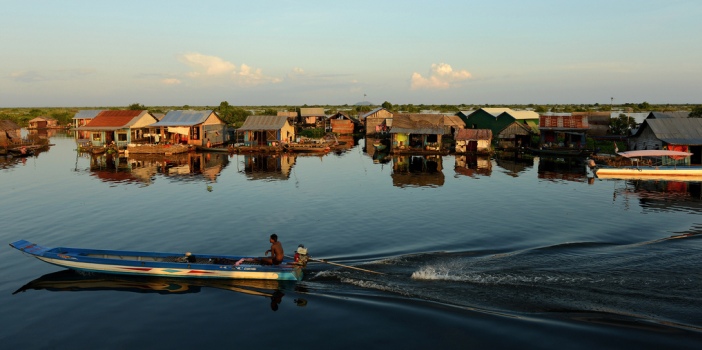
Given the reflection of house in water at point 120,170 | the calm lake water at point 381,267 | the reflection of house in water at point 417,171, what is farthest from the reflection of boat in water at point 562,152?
the reflection of house in water at point 120,170

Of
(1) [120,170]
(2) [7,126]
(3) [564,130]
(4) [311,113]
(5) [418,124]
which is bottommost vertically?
(1) [120,170]

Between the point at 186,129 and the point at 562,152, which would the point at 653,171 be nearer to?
the point at 562,152

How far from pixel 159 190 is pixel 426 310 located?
1087 inches

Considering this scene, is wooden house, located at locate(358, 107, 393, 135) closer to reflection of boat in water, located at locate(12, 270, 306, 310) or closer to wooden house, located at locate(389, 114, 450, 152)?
wooden house, located at locate(389, 114, 450, 152)

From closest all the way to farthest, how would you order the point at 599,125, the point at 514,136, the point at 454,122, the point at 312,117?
the point at 514,136 → the point at 599,125 → the point at 454,122 → the point at 312,117

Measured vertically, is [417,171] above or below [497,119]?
below

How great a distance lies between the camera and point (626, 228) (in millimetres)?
24688

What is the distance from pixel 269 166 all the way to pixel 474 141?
2497cm

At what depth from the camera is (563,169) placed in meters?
47.6

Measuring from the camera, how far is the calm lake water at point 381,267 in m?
14.4

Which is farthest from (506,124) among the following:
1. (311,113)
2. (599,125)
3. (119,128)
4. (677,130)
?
(119,128)

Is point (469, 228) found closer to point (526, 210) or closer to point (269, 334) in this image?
point (526, 210)

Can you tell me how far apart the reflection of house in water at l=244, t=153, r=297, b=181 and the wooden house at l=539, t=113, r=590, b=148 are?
30.5 meters

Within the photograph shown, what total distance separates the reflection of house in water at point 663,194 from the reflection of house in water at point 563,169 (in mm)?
4242
